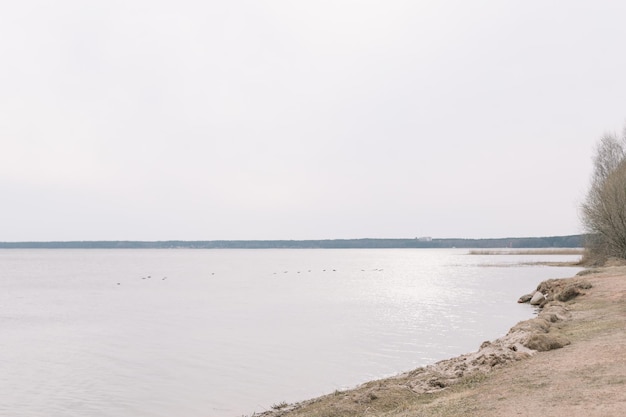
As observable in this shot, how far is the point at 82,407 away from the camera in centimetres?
1742

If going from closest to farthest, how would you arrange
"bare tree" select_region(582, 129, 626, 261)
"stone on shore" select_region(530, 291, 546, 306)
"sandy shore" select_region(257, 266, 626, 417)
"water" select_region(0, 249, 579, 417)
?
"sandy shore" select_region(257, 266, 626, 417), "water" select_region(0, 249, 579, 417), "stone on shore" select_region(530, 291, 546, 306), "bare tree" select_region(582, 129, 626, 261)

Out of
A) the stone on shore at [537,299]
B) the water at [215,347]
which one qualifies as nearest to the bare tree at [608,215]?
the water at [215,347]

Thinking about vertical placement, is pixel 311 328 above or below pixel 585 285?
below

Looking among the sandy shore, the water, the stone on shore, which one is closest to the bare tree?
the water

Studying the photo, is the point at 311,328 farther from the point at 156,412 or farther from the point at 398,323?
the point at 156,412

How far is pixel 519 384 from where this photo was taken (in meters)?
12.4

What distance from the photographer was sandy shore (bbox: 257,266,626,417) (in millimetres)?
10445

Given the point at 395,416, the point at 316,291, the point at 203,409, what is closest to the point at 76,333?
the point at 203,409

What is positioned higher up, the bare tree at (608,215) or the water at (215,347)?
the bare tree at (608,215)

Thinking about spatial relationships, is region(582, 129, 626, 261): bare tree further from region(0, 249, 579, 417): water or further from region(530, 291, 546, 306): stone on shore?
region(530, 291, 546, 306): stone on shore

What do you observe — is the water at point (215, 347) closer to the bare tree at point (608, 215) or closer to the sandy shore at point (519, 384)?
the sandy shore at point (519, 384)

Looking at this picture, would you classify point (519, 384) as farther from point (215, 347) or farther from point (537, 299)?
point (537, 299)

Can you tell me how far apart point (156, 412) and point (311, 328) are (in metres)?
17.4

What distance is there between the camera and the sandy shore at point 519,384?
10.4 meters
